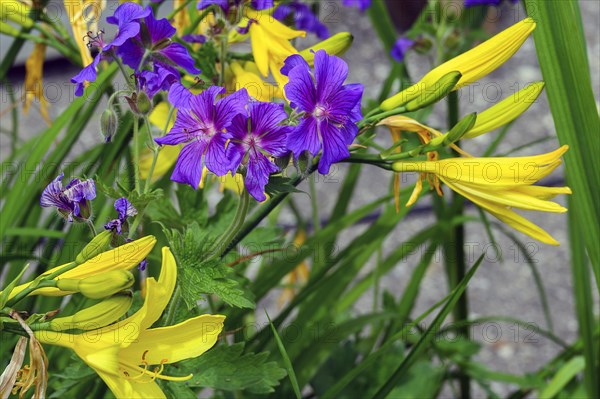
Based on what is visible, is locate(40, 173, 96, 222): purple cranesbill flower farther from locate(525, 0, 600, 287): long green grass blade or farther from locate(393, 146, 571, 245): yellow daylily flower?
locate(525, 0, 600, 287): long green grass blade

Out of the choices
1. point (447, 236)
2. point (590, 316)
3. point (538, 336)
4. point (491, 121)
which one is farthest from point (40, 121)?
point (491, 121)

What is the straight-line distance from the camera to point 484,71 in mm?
663

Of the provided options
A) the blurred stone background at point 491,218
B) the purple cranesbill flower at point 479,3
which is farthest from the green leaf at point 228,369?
the blurred stone background at point 491,218

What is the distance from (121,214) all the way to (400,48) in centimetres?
67

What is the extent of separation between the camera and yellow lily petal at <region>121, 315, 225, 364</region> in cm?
60

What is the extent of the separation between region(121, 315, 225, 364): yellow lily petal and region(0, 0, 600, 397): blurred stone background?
0.99m

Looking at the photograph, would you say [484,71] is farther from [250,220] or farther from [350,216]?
[350,216]

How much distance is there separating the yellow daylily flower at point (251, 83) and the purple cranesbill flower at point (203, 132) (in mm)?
116

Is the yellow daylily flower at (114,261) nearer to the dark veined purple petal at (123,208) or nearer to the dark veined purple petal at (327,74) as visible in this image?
the dark veined purple petal at (123,208)

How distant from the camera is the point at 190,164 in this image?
0.63 meters

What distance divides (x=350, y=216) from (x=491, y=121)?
41 cm

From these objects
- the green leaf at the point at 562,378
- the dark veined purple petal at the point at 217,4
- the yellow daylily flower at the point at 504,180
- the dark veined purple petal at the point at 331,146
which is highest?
the dark veined purple petal at the point at 217,4

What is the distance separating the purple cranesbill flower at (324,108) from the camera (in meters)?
0.61

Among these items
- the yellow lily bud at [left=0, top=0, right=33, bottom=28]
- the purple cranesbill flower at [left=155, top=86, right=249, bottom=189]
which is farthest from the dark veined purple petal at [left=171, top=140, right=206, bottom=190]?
the yellow lily bud at [left=0, top=0, right=33, bottom=28]
